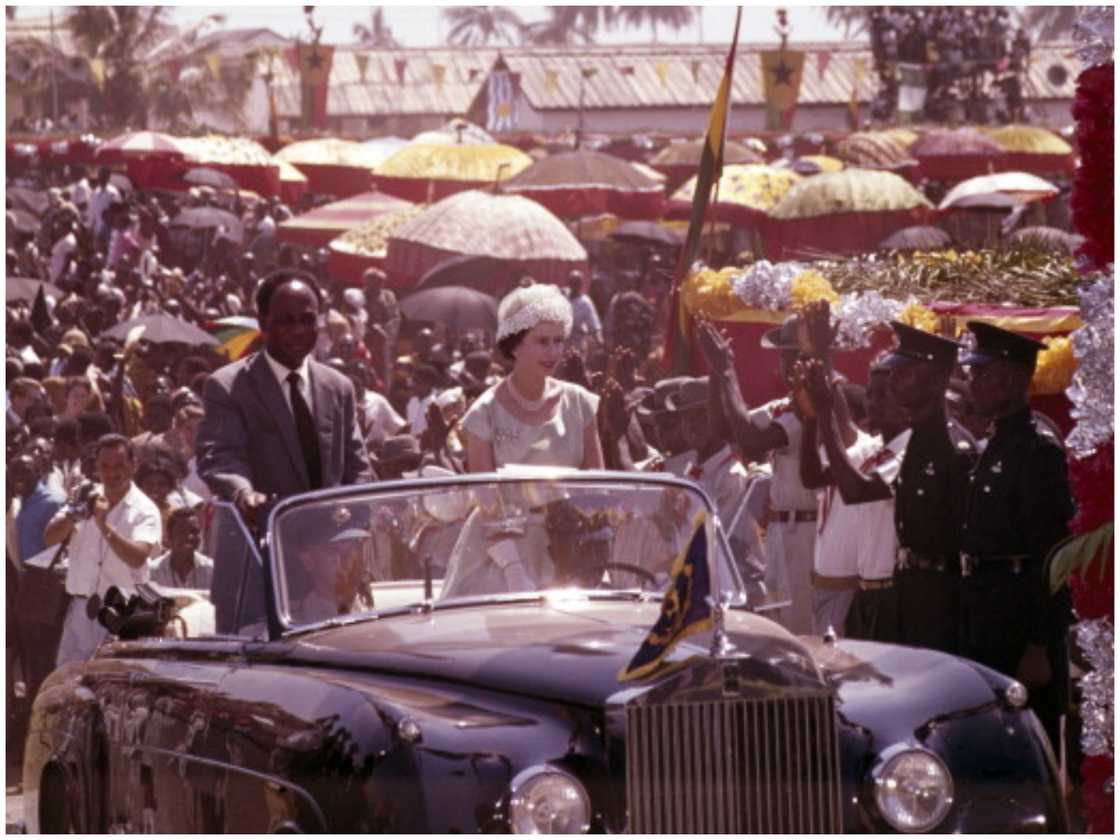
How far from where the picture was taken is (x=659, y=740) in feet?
18.7

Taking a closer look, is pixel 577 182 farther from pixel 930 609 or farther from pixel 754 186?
pixel 930 609

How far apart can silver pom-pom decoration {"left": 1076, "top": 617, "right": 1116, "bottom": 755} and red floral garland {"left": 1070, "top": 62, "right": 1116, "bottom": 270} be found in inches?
43.8

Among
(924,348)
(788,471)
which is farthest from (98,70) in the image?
(924,348)

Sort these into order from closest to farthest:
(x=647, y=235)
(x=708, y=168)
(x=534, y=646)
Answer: (x=534, y=646) → (x=708, y=168) → (x=647, y=235)

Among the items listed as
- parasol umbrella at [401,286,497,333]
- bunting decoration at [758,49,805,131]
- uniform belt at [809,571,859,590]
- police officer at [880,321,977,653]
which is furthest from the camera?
bunting decoration at [758,49,805,131]

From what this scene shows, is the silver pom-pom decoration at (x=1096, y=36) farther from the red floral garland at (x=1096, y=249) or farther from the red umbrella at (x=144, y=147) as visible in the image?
the red umbrella at (x=144, y=147)

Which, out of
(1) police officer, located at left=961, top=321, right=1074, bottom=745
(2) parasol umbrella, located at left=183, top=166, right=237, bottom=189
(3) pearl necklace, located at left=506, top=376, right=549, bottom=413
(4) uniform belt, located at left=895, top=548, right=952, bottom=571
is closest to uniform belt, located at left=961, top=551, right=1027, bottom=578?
(1) police officer, located at left=961, top=321, right=1074, bottom=745

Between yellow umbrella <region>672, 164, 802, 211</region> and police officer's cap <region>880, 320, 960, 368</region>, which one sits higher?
police officer's cap <region>880, 320, 960, 368</region>

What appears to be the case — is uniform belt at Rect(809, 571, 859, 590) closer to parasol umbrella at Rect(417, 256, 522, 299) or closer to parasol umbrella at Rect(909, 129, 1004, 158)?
parasol umbrella at Rect(417, 256, 522, 299)

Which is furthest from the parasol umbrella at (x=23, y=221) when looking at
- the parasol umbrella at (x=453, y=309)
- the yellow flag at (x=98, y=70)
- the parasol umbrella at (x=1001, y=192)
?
the yellow flag at (x=98, y=70)

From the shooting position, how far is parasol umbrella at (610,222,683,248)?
31.1 m

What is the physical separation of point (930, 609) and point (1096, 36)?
83.7 inches

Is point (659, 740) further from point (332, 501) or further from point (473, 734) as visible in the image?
point (332, 501)

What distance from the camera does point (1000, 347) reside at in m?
7.86
